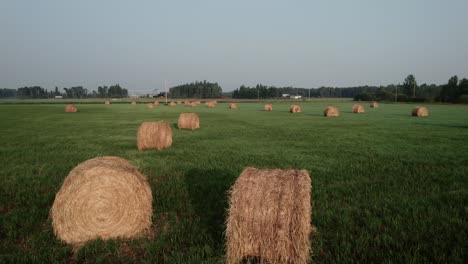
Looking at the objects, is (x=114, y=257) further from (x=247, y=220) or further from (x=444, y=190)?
(x=444, y=190)

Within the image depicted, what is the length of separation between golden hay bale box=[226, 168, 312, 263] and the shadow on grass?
0.53m

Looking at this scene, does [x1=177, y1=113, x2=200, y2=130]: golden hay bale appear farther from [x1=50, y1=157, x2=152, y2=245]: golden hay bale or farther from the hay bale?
[x1=50, y1=157, x2=152, y2=245]: golden hay bale

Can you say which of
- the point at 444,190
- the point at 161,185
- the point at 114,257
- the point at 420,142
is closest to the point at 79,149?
the point at 161,185

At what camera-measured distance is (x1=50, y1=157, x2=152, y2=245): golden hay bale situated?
23.0 feet

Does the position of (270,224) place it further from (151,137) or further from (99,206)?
(151,137)

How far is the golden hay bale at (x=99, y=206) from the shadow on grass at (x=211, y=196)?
4.43 ft

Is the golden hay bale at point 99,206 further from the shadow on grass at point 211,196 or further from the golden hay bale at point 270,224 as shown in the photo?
the golden hay bale at point 270,224

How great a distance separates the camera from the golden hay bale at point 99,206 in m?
7.00

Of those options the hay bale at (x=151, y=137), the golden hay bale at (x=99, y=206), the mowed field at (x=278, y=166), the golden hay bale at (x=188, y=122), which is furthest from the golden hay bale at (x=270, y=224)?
the golden hay bale at (x=188, y=122)

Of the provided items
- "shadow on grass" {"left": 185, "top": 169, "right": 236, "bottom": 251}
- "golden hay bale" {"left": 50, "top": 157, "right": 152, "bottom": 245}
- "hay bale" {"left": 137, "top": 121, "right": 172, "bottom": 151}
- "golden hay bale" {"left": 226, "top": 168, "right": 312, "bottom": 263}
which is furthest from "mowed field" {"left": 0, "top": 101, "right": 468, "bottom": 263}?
"hay bale" {"left": 137, "top": 121, "right": 172, "bottom": 151}

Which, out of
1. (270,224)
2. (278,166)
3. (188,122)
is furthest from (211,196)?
(188,122)

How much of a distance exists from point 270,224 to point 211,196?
373 cm

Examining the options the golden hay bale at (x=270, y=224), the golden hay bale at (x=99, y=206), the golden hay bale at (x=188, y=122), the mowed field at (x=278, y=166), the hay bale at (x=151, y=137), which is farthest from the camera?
the golden hay bale at (x=188, y=122)

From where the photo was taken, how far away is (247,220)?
19.3 ft
